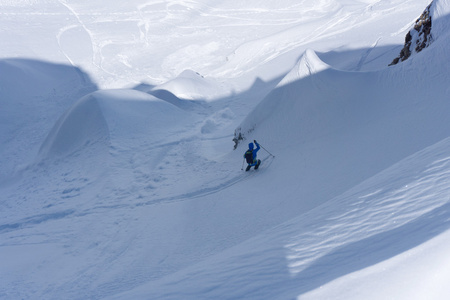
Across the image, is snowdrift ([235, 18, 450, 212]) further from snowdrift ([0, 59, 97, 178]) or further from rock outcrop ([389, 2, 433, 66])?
snowdrift ([0, 59, 97, 178])

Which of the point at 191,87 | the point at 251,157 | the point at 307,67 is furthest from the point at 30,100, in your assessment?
the point at 307,67

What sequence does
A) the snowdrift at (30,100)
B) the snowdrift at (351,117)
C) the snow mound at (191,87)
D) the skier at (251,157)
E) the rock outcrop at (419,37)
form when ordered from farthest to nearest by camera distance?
the snow mound at (191,87), the snowdrift at (30,100), the rock outcrop at (419,37), the skier at (251,157), the snowdrift at (351,117)

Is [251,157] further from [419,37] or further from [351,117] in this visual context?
[419,37]

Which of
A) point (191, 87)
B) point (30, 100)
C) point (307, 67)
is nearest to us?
point (307, 67)

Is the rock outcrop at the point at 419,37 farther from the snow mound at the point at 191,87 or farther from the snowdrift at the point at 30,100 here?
the snowdrift at the point at 30,100

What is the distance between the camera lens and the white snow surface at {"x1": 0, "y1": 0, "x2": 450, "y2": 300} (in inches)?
119

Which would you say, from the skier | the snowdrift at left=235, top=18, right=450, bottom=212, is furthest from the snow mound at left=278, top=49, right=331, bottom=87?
the skier

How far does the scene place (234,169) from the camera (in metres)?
9.89

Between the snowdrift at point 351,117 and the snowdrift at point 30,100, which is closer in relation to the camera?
the snowdrift at point 351,117

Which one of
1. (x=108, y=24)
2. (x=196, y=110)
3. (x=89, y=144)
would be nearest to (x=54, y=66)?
(x=108, y=24)

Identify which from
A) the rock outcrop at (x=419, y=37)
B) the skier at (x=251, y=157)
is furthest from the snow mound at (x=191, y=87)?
the rock outcrop at (x=419, y=37)

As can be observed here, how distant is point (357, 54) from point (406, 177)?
14.8 m

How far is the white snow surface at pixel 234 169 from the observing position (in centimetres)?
303

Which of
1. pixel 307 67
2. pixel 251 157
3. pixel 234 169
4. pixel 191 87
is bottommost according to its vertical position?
pixel 251 157
